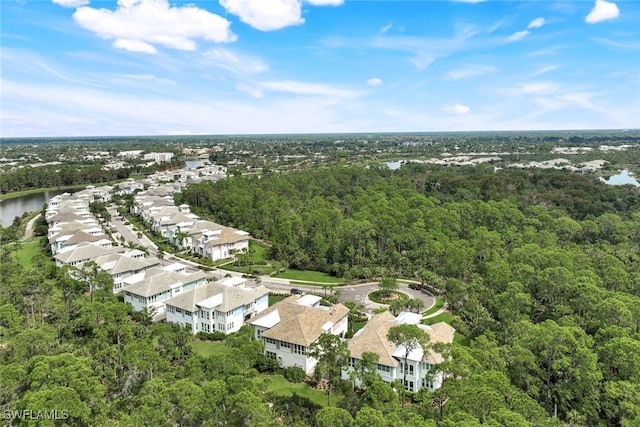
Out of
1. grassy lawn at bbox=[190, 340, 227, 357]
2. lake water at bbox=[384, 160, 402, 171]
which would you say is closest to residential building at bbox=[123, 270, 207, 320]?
grassy lawn at bbox=[190, 340, 227, 357]

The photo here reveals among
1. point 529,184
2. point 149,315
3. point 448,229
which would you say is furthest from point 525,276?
point 529,184

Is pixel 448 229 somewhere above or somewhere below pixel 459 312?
above

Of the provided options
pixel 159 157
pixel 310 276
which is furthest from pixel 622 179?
pixel 159 157

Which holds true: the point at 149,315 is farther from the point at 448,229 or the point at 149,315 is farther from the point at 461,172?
the point at 461,172

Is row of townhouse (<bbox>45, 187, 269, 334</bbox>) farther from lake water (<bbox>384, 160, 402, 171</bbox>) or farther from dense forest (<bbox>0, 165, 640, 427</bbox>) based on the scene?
lake water (<bbox>384, 160, 402, 171</bbox>)

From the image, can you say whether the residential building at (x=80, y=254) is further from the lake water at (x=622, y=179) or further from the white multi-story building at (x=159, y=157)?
the white multi-story building at (x=159, y=157)

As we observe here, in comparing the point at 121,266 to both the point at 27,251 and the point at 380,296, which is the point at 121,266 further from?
the point at 380,296
